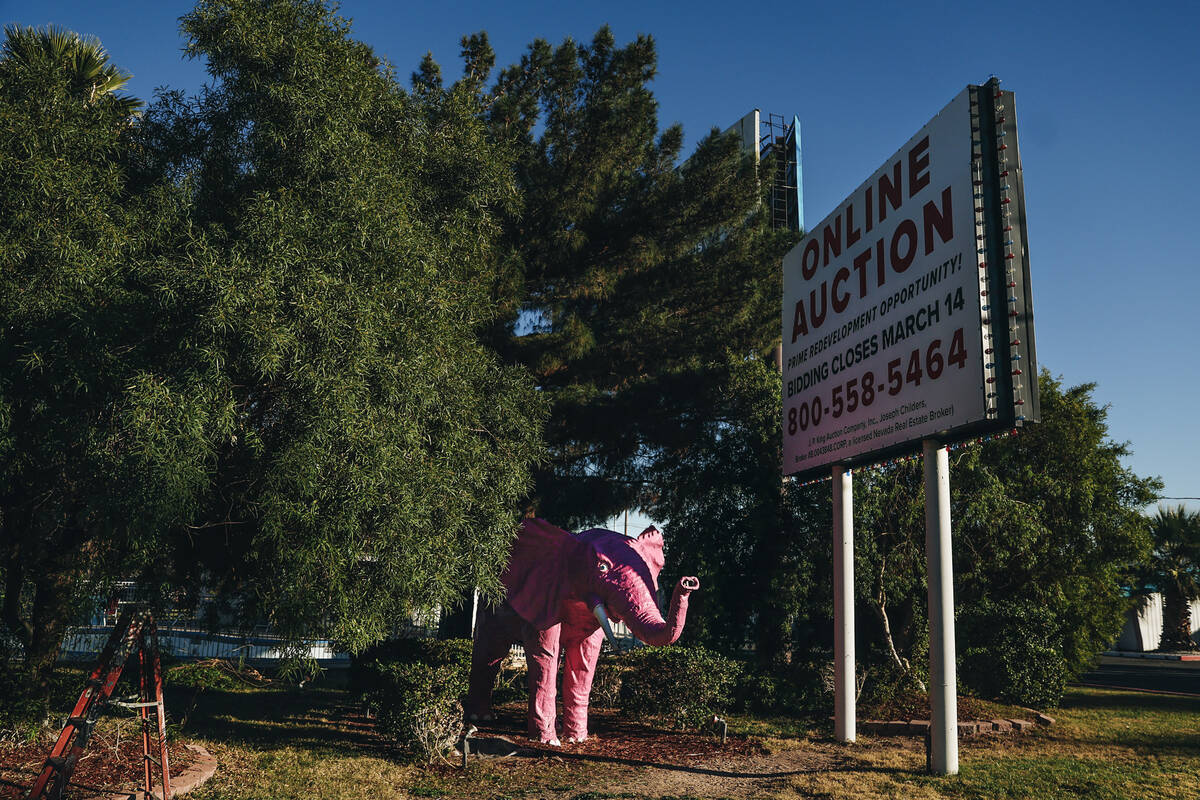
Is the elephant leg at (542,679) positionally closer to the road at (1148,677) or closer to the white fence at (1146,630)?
the road at (1148,677)

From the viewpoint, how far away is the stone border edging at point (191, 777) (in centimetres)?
734

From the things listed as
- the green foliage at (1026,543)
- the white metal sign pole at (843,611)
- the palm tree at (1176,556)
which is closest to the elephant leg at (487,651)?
the white metal sign pole at (843,611)

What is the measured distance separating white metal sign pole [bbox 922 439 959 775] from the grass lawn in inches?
13.9

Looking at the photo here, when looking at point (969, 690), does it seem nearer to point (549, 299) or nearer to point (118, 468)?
point (549, 299)

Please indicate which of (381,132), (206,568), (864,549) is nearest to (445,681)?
(206,568)

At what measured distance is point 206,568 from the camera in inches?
366

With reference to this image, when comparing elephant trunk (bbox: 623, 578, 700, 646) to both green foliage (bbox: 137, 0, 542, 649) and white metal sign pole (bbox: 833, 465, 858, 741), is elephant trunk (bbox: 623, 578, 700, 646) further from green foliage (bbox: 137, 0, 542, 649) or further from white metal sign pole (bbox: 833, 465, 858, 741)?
white metal sign pole (bbox: 833, 465, 858, 741)

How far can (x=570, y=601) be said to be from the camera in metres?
10.7

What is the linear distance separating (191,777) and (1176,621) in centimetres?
3504

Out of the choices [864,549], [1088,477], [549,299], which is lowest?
[864,549]

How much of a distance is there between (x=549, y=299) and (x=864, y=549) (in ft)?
24.0

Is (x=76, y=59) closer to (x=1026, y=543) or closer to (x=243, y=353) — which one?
(x=243, y=353)

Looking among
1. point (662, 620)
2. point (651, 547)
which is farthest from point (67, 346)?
point (651, 547)

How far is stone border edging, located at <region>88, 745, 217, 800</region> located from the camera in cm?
734
